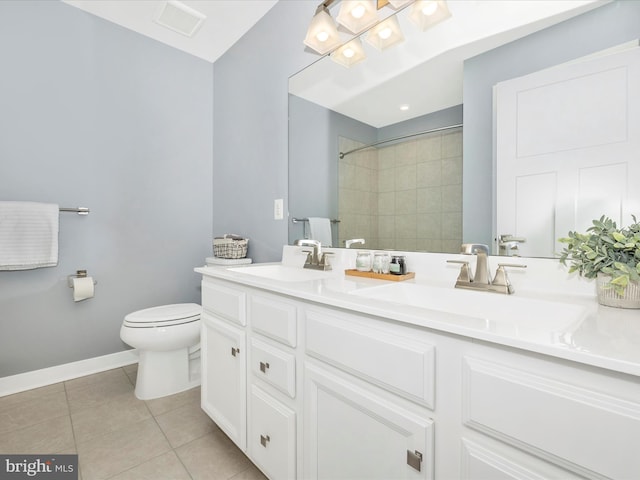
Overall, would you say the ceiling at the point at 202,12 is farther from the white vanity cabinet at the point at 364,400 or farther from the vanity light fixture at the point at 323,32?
the white vanity cabinet at the point at 364,400

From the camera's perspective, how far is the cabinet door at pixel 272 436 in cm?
101

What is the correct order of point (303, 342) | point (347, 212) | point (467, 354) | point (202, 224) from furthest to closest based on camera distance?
point (202, 224)
point (347, 212)
point (303, 342)
point (467, 354)

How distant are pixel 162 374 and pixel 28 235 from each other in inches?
44.4

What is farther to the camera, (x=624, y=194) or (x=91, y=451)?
(x=91, y=451)

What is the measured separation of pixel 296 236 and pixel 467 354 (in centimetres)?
137

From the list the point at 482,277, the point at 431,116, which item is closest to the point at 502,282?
the point at 482,277

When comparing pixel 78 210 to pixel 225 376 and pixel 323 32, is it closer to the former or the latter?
pixel 225 376

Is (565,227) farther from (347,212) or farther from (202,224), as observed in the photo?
(202,224)

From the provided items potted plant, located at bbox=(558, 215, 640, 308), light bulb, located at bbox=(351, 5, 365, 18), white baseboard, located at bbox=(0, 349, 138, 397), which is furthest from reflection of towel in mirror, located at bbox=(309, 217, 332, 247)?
white baseboard, located at bbox=(0, 349, 138, 397)

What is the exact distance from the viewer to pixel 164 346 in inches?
70.4

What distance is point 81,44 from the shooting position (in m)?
2.10

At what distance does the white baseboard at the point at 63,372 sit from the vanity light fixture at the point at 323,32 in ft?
7.89

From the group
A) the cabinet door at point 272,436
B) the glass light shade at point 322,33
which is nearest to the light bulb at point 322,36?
the glass light shade at point 322,33

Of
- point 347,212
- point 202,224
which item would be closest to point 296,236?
point 347,212
